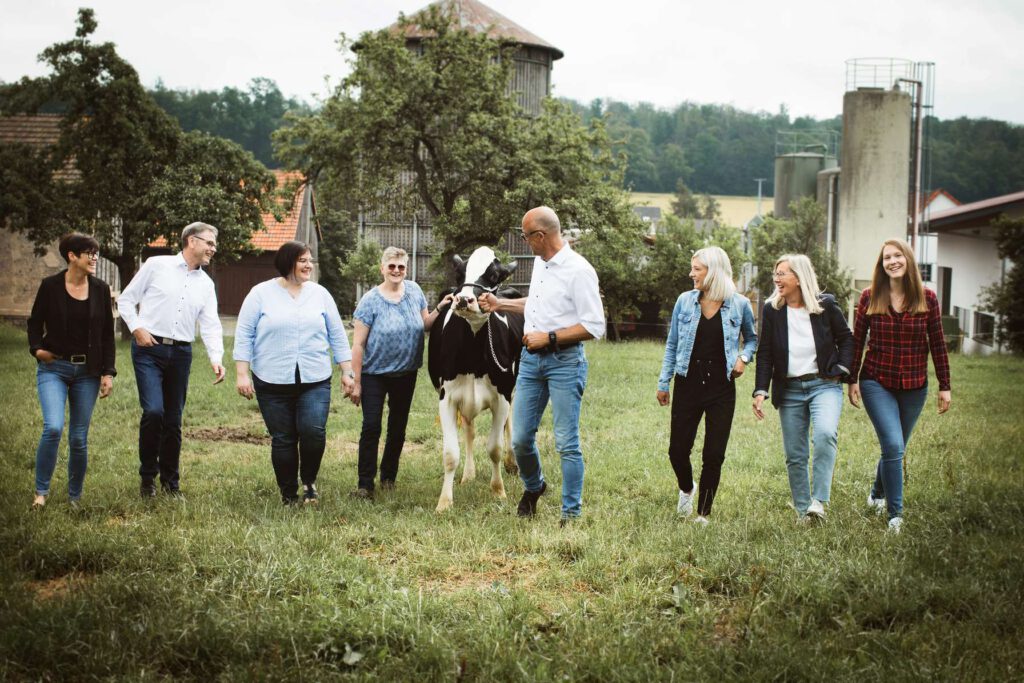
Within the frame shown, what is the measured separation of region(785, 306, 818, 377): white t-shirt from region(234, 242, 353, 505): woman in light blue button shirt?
3363mm

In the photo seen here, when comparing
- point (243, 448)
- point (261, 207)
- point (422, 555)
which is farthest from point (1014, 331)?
point (422, 555)

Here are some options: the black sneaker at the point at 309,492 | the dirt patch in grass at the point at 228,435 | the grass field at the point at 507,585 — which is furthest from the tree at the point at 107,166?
the black sneaker at the point at 309,492

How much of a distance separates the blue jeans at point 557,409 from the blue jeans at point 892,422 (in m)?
2.09

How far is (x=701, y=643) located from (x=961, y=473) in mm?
5262

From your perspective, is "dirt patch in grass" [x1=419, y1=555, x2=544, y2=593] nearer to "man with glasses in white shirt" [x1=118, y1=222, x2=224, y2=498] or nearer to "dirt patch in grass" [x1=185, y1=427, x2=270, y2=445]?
"man with glasses in white shirt" [x1=118, y1=222, x2=224, y2=498]

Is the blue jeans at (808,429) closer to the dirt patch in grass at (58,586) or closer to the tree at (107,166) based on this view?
the dirt patch in grass at (58,586)

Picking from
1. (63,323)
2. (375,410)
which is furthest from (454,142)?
(63,323)

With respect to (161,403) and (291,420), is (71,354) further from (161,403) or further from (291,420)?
(291,420)

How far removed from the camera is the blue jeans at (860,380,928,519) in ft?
23.1

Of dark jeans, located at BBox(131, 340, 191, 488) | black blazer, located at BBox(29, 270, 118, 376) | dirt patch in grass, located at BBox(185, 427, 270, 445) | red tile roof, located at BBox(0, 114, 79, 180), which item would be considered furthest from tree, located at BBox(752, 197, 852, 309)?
black blazer, located at BBox(29, 270, 118, 376)

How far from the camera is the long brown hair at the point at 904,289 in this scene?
7.07 m

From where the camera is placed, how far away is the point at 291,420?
7730mm

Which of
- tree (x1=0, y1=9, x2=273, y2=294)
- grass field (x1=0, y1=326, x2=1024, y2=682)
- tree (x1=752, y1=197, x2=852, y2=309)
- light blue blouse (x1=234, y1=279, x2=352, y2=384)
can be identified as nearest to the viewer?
grass field (x1=0, y1=326, x2=1024, y2=682)

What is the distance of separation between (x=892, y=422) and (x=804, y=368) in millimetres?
721
